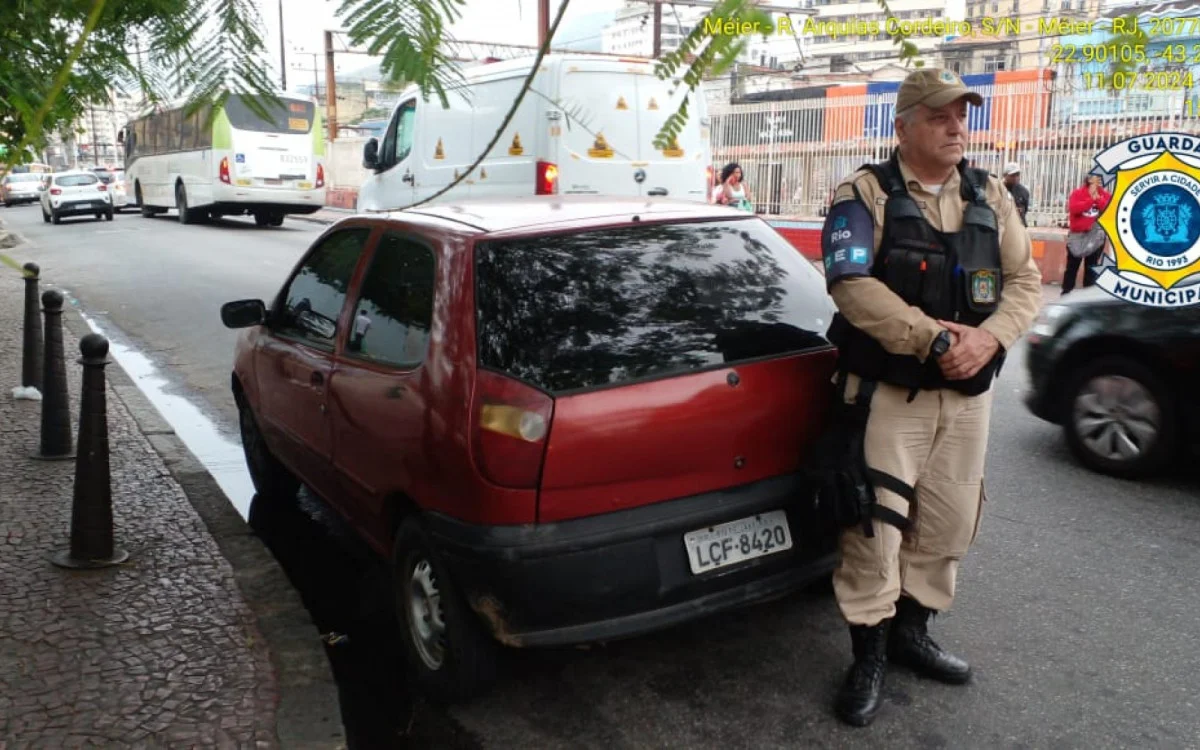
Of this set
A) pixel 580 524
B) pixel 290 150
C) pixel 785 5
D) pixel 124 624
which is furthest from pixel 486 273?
pixel 785 5

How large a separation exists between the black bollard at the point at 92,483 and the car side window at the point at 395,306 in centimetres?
117

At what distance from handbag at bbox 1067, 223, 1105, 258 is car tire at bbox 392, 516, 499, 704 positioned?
35.2 ft

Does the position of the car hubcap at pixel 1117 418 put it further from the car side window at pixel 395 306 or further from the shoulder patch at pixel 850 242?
the car side window at pixel 395 306

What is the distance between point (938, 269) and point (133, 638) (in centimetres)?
287

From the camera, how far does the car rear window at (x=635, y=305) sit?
303 cm

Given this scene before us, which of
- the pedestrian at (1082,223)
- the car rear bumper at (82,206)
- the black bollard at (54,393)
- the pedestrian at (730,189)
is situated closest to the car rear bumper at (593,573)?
the black bollard at (54,393)

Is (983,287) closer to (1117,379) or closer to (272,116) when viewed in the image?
(272,116)

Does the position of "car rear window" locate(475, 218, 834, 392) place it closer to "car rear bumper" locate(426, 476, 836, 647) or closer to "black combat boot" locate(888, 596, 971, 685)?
"car rear bumper" locate(426, 476, 836, 647)

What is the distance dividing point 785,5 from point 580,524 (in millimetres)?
2030

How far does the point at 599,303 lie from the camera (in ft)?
10.5

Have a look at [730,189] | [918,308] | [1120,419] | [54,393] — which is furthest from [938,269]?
[730,189]

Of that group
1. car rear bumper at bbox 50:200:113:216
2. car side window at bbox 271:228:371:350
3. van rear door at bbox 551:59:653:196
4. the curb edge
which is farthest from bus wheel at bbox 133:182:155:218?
car rear bumper at bbox 50:200:113:216

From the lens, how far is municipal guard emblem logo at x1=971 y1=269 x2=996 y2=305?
2.94 metres

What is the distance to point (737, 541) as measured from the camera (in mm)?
3137
